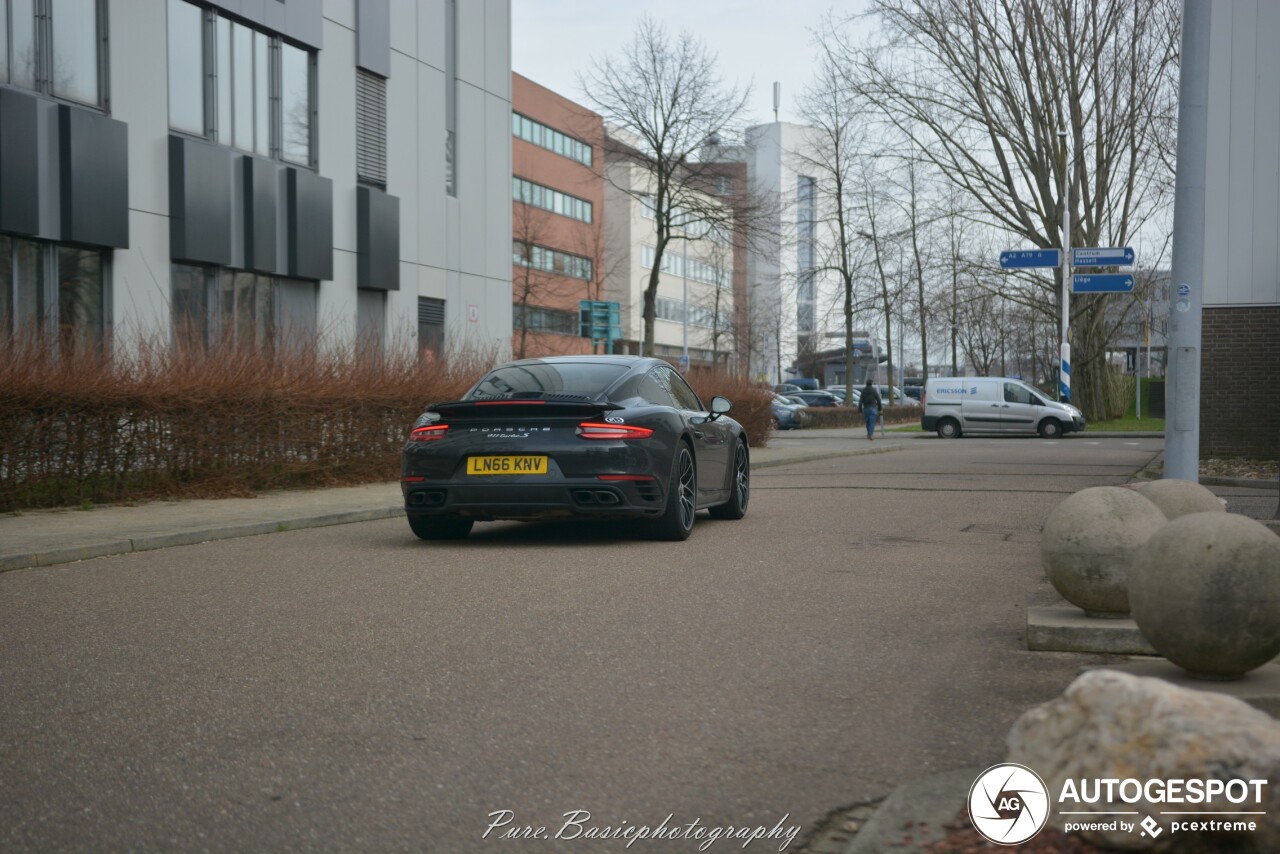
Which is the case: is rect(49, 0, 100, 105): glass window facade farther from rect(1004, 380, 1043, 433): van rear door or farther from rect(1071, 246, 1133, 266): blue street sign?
rect(1004, 380, 1043, 433): van rear door

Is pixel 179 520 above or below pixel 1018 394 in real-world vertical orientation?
below

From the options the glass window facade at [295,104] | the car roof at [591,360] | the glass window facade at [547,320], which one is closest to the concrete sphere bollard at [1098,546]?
the car roof at [591,360]

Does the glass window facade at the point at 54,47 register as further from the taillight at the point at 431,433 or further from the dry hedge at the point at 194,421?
the taillight at the point at 431,433

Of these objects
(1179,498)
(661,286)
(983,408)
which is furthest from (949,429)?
(661,286)

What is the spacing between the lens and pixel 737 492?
12.6m

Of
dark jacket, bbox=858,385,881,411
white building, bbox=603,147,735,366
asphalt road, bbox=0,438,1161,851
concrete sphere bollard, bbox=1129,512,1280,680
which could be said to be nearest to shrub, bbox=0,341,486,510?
asphalt road, bbox=0,438,1161,851

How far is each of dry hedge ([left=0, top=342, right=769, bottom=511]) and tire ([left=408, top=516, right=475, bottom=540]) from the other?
4301 millimetres

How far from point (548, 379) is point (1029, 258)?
2612cm

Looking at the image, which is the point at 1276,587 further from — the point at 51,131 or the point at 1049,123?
the point at 1049,123

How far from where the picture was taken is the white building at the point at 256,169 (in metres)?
18.9

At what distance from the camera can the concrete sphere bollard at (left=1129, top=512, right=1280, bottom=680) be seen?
4.65 meters
